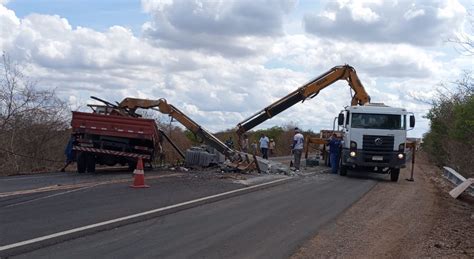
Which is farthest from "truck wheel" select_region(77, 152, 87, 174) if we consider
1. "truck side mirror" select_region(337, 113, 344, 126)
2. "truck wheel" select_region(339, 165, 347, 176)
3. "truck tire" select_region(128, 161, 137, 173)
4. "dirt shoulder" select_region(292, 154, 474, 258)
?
"truck wheel" select_region(339, 165, 347, 176)

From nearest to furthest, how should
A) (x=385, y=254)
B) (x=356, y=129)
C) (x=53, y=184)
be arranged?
(x=385, y=254) → (x=53, y=184) → (x=356, y=129)

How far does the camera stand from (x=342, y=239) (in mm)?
9516

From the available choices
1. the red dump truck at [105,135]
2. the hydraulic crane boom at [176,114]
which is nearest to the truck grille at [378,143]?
the hydraulic crane boom at [176,114]

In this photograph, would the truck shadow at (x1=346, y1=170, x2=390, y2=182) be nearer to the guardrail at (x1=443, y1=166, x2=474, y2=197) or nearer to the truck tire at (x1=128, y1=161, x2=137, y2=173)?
the guardrail at (x1=443, y1=166, x2=474, y2=197)

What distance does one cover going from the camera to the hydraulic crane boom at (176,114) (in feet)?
75.6

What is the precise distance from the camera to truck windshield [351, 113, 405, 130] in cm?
2283

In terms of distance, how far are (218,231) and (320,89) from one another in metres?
18.5

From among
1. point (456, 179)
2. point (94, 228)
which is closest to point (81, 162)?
point (94, 228)

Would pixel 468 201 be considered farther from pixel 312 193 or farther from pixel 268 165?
pixel 268 165

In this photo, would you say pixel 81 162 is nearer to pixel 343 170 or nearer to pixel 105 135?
pixel 105 135

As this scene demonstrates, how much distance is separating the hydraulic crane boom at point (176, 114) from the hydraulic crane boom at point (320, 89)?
5.06 m

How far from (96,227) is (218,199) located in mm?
4758

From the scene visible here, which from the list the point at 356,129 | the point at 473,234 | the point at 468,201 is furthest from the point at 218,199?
the point at 356,129

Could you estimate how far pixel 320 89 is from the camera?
27.2m
